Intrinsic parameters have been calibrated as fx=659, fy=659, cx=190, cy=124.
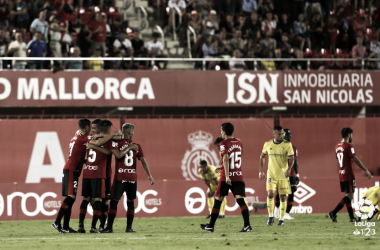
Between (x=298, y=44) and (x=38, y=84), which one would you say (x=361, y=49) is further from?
(x=38, y=84)

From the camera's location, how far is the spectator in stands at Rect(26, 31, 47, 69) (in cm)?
2002

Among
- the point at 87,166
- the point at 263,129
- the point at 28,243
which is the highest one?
the point at 263,129

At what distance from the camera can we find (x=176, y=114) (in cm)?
2184

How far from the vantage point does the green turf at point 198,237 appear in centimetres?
972

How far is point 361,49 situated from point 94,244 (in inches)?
600

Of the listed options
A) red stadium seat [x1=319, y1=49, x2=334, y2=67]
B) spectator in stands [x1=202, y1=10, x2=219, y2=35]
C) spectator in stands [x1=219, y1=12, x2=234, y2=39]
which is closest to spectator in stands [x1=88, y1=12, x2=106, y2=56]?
spectator in stands [x1=202, y1=10, x2=219, y2=35]

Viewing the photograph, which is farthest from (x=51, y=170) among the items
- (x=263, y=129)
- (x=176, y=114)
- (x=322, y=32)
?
(x=322, y=32)

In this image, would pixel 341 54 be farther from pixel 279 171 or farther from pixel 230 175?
pixel 230 175

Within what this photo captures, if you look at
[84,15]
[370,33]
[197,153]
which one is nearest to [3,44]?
[84,15]

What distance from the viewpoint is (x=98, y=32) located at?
21000mm

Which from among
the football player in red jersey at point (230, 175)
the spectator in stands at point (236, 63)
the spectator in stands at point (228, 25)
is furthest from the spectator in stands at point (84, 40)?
the football player in red jersey at point (230, 175)

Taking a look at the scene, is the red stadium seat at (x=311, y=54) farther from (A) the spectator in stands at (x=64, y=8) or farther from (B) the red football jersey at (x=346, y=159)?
(B) the red football jersey at (x=346, y=159)

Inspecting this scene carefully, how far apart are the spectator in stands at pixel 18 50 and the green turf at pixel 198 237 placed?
262 inches

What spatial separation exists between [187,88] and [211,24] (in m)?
2.95
